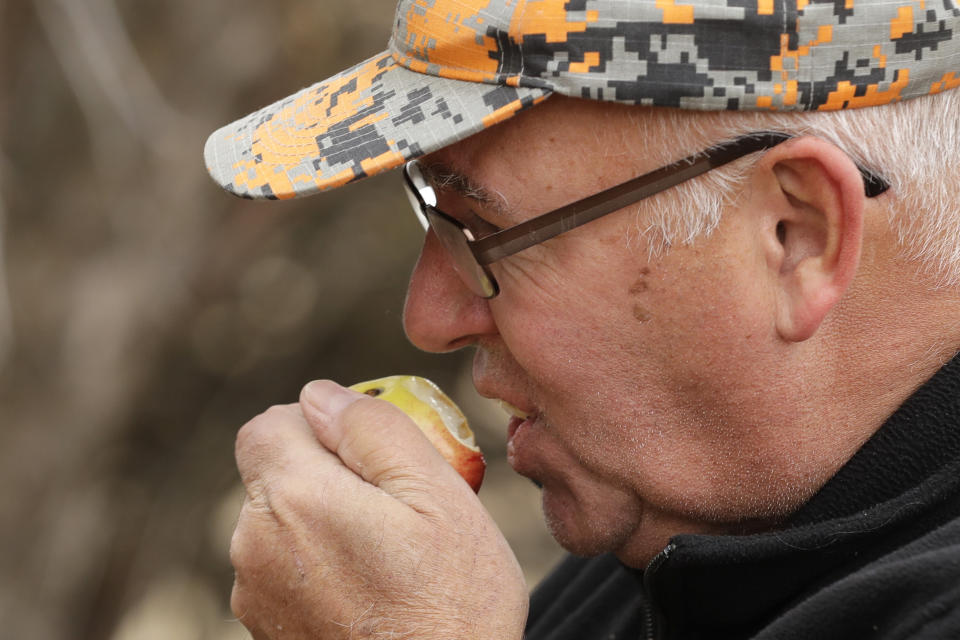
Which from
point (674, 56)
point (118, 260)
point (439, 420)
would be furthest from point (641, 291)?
point (118, 260)

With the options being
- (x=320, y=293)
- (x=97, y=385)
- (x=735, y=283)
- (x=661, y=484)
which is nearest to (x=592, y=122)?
(x=735, y=283)

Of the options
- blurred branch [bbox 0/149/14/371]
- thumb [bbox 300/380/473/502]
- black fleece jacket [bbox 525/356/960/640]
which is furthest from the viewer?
blurred branch [bbox 0/149/14/371]

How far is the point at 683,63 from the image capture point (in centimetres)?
174

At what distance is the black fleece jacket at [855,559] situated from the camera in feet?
5.02

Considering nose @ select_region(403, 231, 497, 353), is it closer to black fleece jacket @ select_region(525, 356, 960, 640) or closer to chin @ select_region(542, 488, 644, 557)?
chin @ select_region(542, 488, 644, 557)

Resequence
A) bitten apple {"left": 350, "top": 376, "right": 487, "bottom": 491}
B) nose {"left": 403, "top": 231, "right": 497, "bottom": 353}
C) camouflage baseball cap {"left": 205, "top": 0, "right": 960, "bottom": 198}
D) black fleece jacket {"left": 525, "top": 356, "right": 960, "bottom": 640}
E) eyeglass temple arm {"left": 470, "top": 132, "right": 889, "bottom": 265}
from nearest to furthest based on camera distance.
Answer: black fleece jacket {"left": 525, "top": 356, "right": 960, "bottom": 640}
camouflage baseball cap {"left": 205, "top": 0, "right": 960, "bottom": 198}
eyeglass temple arm {"left": 470, "top": 132, "right": 889, "bottom": 265}
nose {"left": 403, "top": 231, "right": 497, "bottom": 353}
bitten apple {"left": 350, "top": 376, "right": 487, "bottom": 491}

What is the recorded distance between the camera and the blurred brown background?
16.9 feet

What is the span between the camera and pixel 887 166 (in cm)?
182

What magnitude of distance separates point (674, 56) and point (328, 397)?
1090mm

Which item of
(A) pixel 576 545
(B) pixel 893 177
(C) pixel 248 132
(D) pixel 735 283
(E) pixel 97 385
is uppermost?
(C) pixel 248 132

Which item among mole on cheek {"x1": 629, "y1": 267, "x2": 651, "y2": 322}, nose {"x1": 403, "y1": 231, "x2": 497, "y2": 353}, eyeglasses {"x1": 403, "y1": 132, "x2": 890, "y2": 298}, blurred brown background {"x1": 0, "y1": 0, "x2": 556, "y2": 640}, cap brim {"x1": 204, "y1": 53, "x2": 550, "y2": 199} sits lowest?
blurred brown background {"x1": 0, "y1": 0, "x2": 556, "y2": 640}

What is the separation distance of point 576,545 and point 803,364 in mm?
676

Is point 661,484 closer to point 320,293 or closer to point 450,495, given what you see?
point 450,495

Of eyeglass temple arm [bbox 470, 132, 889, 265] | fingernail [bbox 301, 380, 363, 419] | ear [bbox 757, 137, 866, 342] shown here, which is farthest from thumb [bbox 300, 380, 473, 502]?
ear [bbox 757, 137, 866, 342]
